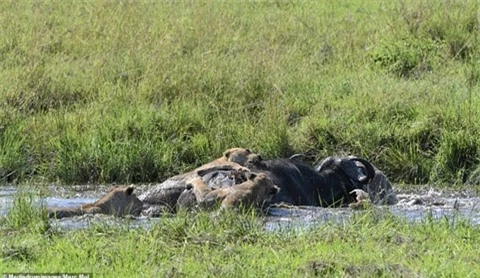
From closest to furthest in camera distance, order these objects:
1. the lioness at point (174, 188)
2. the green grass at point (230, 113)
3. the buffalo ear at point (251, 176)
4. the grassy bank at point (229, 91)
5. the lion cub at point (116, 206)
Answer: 1. the green grass at point (230, 113)
2. the lion cub at point (116, 206)
3. the buffalo ear at point (251, 176)
4. the lioness at point (174, 188)
5. the grassy bank at point (229, 91)

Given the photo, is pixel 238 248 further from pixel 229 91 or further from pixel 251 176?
pixel 229 91

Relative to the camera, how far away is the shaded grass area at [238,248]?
588cm

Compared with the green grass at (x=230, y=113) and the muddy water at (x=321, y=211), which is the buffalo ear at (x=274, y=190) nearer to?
the muddy water at (x=321, y=211)

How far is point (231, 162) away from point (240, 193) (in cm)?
108

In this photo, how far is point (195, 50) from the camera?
13.5 m

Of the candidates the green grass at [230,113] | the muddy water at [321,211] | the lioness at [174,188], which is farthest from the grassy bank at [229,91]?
the lioness at [174,188]

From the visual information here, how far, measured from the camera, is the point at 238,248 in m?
6.37

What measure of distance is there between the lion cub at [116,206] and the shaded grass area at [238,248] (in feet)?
2.27

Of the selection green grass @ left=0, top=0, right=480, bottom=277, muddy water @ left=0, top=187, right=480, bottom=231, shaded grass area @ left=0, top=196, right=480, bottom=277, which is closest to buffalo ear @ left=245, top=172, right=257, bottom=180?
muddy water @ left=0, top=187, right=480, bottom=231

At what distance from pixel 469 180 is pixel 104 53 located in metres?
4.95

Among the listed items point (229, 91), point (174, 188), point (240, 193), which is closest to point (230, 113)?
point (229, 91)

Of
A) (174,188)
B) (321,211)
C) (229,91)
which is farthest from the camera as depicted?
(229,91)

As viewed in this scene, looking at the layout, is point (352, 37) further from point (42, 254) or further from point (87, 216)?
point (42, 254)

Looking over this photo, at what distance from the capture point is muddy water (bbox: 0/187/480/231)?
7.36 meters
